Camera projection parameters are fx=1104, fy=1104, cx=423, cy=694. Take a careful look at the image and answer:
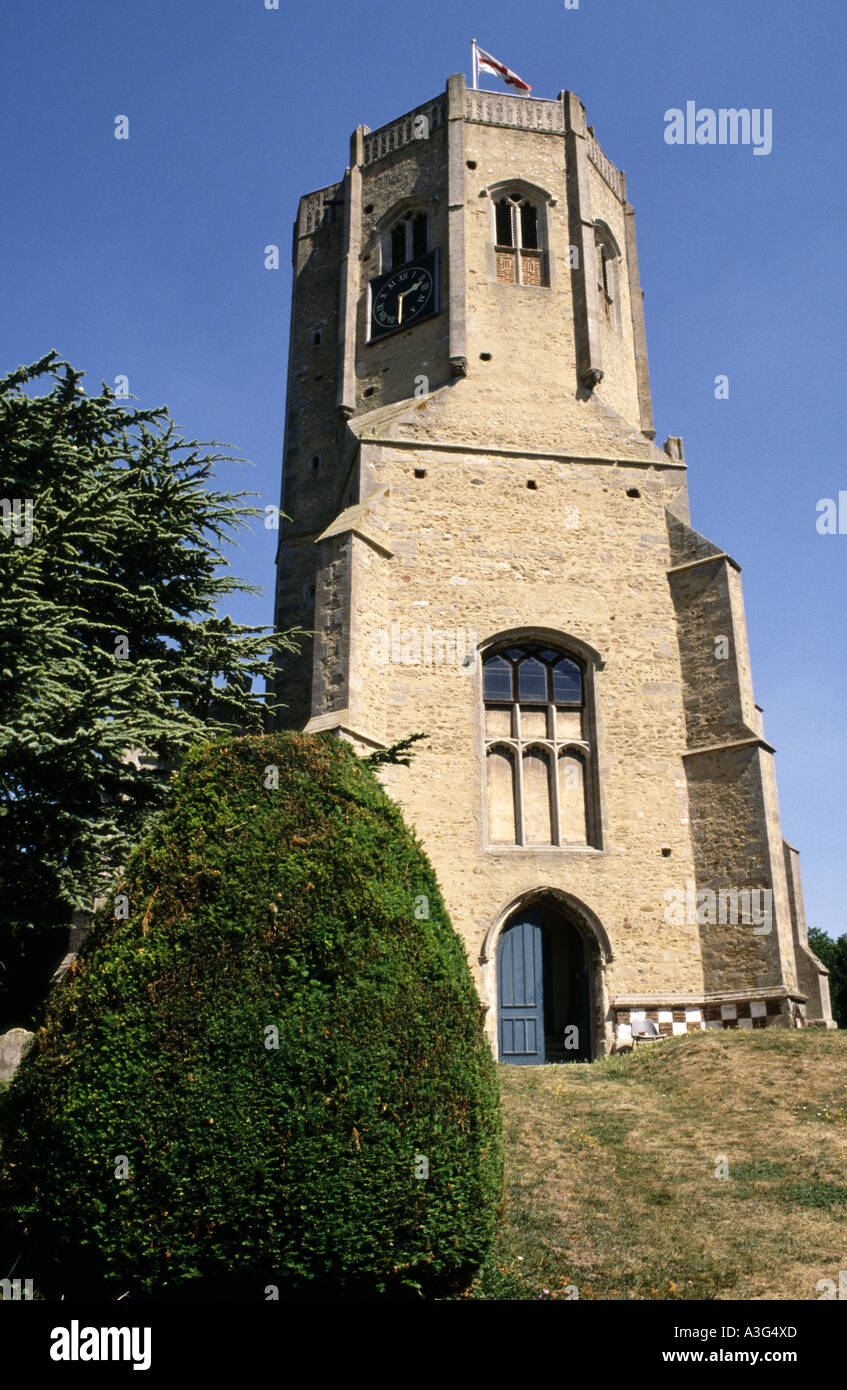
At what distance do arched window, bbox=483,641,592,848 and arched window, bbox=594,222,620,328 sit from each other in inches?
314

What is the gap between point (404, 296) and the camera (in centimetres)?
2117

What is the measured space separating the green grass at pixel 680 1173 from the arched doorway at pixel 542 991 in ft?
6.50

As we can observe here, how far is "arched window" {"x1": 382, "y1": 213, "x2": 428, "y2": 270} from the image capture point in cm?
2172

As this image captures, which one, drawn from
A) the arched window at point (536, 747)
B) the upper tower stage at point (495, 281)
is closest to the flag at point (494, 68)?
the upper tower stage at point (495, 281)

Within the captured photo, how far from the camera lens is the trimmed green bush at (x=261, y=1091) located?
594cm

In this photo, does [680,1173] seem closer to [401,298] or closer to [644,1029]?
[644,1029]

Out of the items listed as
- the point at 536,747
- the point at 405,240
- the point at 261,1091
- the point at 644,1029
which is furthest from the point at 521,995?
the point at 405,240

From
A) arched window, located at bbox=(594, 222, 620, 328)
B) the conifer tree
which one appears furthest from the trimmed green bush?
arched window, located at bbox=(594, 222, 620, 328)

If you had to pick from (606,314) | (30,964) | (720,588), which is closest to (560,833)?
(720,588)

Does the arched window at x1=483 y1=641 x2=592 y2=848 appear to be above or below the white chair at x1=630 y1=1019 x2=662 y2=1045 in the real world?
above

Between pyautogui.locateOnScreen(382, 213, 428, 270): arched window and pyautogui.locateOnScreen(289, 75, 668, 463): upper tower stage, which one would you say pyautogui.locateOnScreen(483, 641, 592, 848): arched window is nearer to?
pyautogui.locateOnScreen(289, 75, 668, 463): upper tower stage

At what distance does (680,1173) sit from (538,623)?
375 inches

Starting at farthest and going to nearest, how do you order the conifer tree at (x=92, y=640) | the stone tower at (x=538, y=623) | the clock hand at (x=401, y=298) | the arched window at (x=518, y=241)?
the clock hand at (x=401, y=298), the arched window at (x=518, y=241), the stone tower at (x=538, y=623), the conifer tree at (x=92, y=640)

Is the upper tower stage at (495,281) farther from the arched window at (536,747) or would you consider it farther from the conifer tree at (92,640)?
the conifer tree at (92,640)
